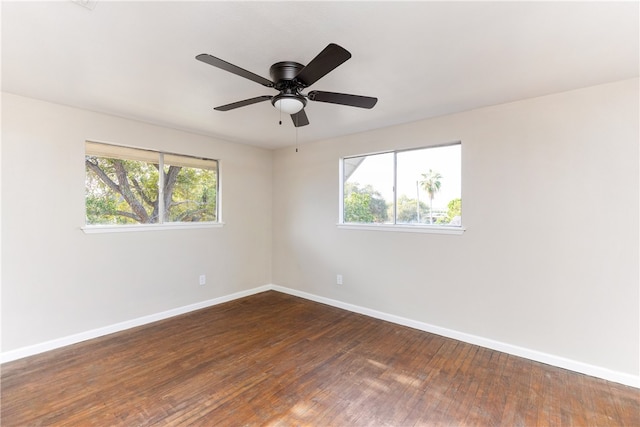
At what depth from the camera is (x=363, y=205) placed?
12.8 feet

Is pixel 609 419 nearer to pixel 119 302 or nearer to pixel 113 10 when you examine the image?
pixel 113 10

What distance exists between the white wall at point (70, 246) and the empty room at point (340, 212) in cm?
2

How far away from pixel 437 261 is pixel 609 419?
5.42 ft

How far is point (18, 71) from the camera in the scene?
2.14 meters

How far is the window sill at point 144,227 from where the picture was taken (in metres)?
3.03

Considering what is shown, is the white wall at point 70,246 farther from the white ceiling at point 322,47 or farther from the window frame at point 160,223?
the white ceiling at point 322,47

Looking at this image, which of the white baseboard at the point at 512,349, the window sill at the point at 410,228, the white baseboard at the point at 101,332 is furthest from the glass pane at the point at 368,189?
the white baseboard at the point at 101,332

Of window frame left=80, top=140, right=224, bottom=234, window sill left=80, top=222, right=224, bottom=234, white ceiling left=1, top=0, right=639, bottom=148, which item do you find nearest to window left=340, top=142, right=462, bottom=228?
white ceiling left=1, top=0, right=639, bottom=148

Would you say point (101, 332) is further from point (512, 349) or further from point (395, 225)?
point (512, 349)

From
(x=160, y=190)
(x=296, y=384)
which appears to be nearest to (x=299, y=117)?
(x=296, y=384)

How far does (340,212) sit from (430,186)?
129cm

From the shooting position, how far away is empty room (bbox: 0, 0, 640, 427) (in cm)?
174

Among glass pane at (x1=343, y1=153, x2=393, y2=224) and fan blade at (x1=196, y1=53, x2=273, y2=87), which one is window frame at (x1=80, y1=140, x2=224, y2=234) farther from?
fan blade at (x1=196, y1=53, x2=273, y2=87)

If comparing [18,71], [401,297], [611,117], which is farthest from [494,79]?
[18,71]
